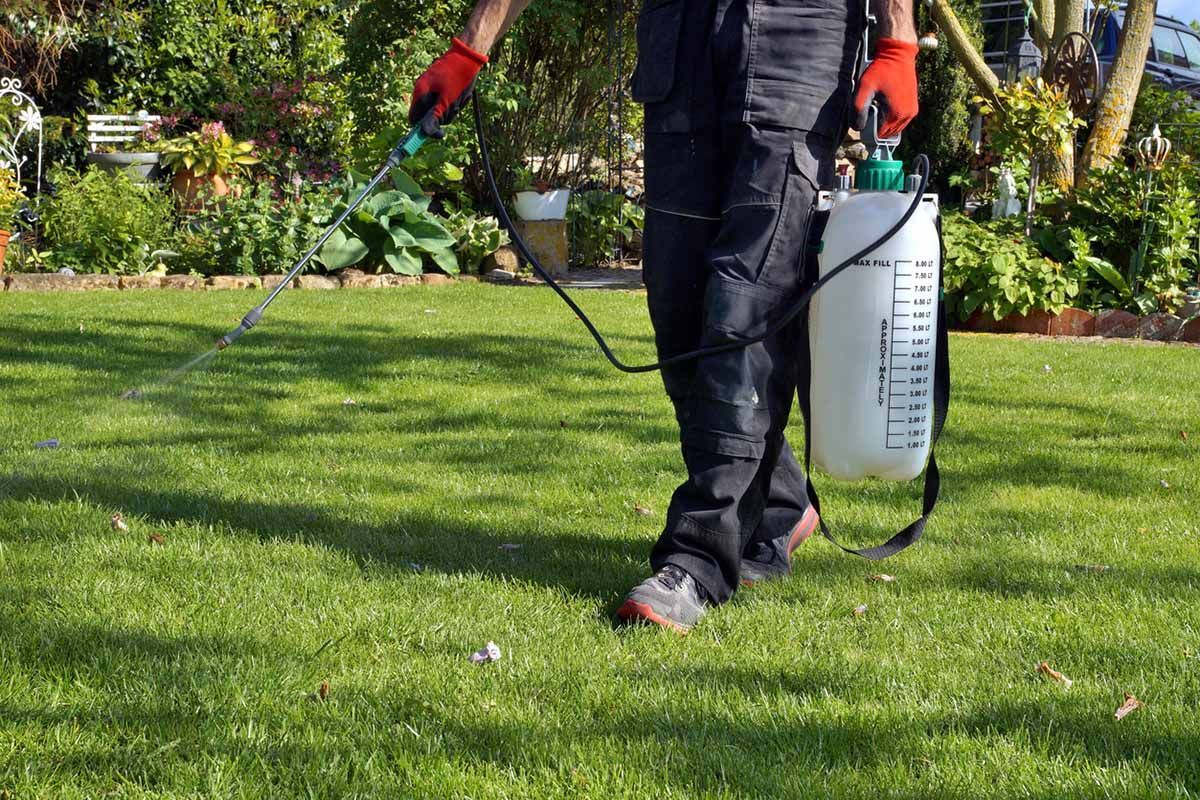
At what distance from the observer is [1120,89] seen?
368 inches

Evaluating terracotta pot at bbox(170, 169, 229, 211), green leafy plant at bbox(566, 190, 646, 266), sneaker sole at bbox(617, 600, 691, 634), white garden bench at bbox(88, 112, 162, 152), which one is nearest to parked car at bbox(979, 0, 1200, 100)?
green leafy plant at bbox(566, 190, 646, 266)

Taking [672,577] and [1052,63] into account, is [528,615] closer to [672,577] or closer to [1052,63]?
[672,577]

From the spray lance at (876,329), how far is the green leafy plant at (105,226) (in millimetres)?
7449

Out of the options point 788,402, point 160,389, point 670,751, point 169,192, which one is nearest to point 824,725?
point 670,751

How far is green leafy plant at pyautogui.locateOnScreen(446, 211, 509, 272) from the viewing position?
9.70 m

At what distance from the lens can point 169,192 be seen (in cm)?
1044

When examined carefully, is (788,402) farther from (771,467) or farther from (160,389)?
(160,389)

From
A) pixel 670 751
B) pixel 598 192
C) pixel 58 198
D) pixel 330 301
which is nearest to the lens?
pixel 670 751

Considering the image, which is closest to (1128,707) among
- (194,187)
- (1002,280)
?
(1002,280)

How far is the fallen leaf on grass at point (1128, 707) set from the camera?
2045mm

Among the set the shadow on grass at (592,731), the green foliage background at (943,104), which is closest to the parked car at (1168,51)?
the green foliage background at (943,104)

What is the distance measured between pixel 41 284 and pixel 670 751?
753cm

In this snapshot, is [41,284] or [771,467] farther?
[41,284]

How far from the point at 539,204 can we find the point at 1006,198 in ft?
12.0
